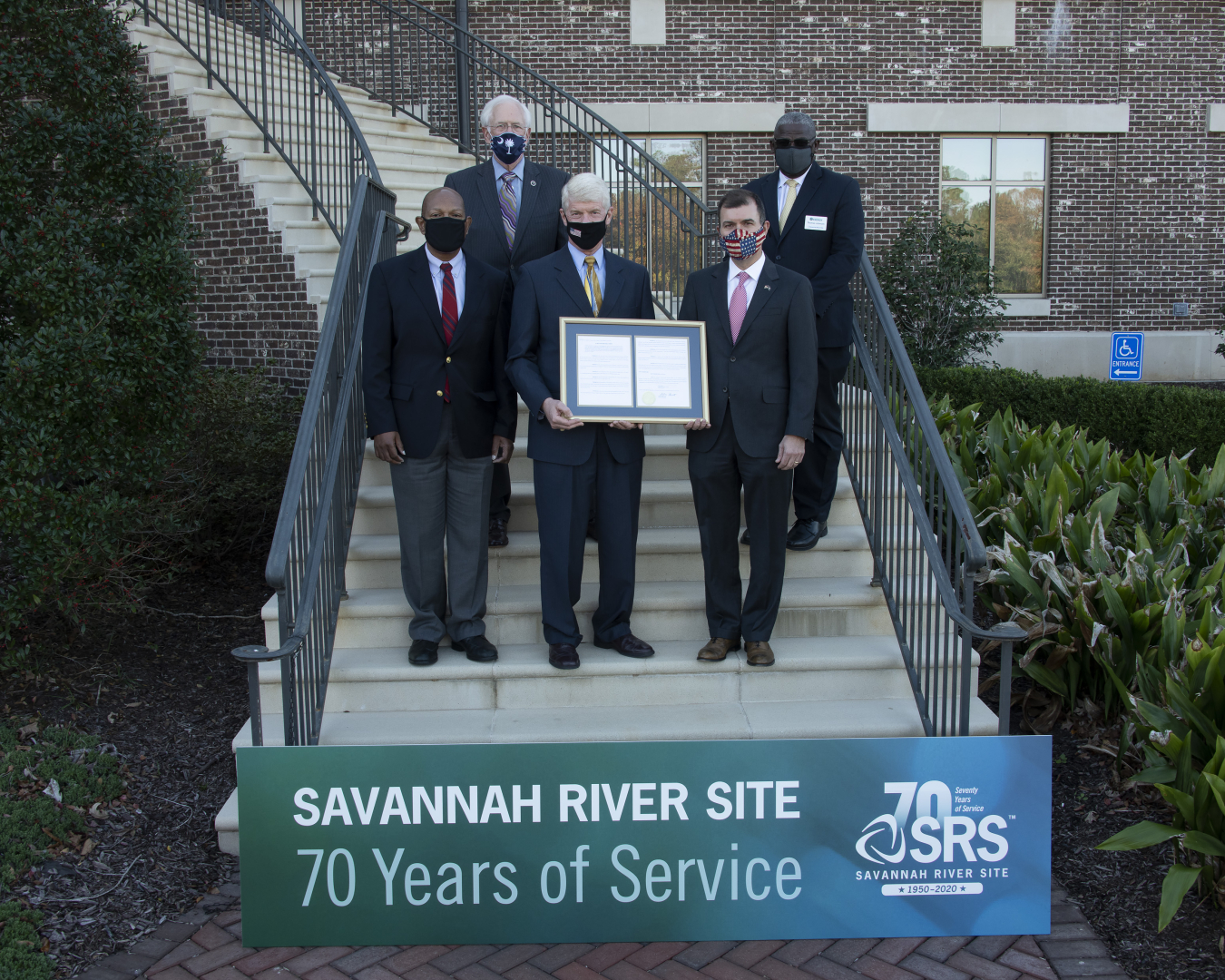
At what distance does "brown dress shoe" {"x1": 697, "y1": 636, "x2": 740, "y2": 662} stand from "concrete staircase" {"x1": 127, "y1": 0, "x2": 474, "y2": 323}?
3949mm

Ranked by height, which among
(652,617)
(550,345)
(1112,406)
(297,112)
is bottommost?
(652,617)

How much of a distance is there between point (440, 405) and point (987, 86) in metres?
11.7

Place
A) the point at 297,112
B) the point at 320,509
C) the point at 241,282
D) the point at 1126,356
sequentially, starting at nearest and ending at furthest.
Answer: the point at 320,509 < the point at 241,282 < the point at 297,112 < the point at 1126,356

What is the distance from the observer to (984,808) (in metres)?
2.97

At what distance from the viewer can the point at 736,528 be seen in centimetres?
400

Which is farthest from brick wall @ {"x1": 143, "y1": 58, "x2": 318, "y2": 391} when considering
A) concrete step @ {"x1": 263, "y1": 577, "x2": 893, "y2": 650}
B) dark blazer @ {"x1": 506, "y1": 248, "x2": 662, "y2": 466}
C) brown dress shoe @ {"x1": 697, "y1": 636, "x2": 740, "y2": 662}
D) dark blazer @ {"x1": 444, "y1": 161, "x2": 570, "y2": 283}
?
brown dress shoe @ {"x1": 697, "y1": 636, "x2": 740, "y2": 662}

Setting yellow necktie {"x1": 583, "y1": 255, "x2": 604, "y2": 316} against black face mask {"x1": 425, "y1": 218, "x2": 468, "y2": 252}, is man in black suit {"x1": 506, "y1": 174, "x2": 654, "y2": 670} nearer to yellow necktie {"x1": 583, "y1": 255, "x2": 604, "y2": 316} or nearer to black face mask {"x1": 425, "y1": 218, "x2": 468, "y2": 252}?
yellow necktie {"x1": 583, "y1": 255, "x2": 604, "y2": 316}

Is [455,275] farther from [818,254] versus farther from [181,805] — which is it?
[181,805]

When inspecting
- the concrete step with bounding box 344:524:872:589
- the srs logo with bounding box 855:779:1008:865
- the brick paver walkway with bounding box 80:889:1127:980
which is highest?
the concrete step with bounding box 344:524:872:589

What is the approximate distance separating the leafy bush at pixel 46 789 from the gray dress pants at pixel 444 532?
132 cm

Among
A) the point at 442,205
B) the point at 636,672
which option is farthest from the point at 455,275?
the point at 636,672

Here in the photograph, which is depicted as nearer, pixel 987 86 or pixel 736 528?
pixel 736 528

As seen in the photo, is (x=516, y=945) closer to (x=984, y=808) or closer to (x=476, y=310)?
(x=984, y=808)

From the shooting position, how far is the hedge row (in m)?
9.47
